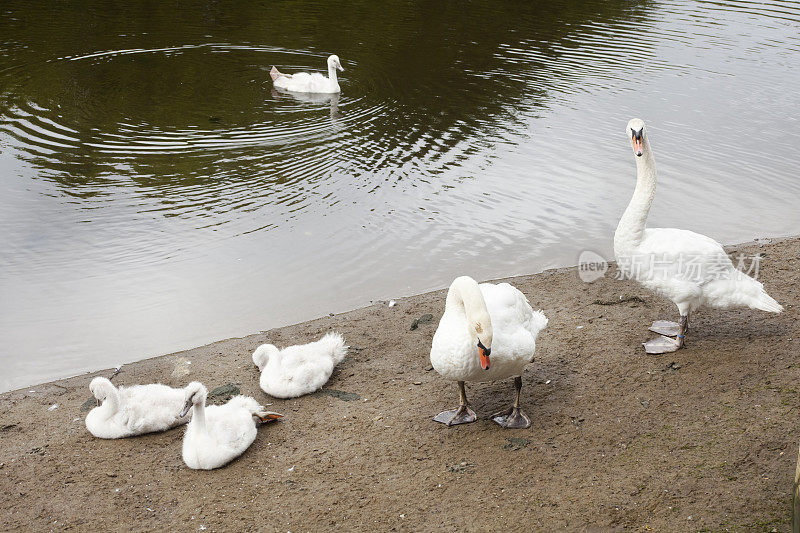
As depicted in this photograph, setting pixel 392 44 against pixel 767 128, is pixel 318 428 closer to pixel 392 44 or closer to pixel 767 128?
pixel 767 128

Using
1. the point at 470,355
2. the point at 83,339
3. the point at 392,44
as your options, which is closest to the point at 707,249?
the point at 470,355

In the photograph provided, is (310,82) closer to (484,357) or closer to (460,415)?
(460,415)

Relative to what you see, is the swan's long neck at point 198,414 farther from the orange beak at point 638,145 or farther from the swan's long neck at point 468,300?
the orange beak at point 638,145

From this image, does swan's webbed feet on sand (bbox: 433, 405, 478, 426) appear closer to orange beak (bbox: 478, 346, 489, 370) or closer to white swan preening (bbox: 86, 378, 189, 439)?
orange beak (bbox: 478, 346, 489, 370)

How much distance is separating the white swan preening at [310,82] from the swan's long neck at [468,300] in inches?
419

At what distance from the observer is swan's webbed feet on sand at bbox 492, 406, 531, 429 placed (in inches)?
228

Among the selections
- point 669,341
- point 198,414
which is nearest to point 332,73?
point 669,341

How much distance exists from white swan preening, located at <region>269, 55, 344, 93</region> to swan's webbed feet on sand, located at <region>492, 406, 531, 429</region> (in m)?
10.8

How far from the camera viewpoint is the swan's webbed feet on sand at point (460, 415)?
19.4 ft

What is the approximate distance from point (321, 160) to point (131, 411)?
6.93 metres

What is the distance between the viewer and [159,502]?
532 cm

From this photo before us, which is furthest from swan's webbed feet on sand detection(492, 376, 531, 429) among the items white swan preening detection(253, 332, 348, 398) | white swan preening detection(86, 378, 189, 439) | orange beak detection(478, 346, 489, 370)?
white swan preening detection(86, 378, 189, 439)

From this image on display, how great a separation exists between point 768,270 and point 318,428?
525 centimetres

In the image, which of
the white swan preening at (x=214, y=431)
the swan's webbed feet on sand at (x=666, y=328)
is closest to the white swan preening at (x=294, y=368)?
the white swan preening at (x=214, y=431)
